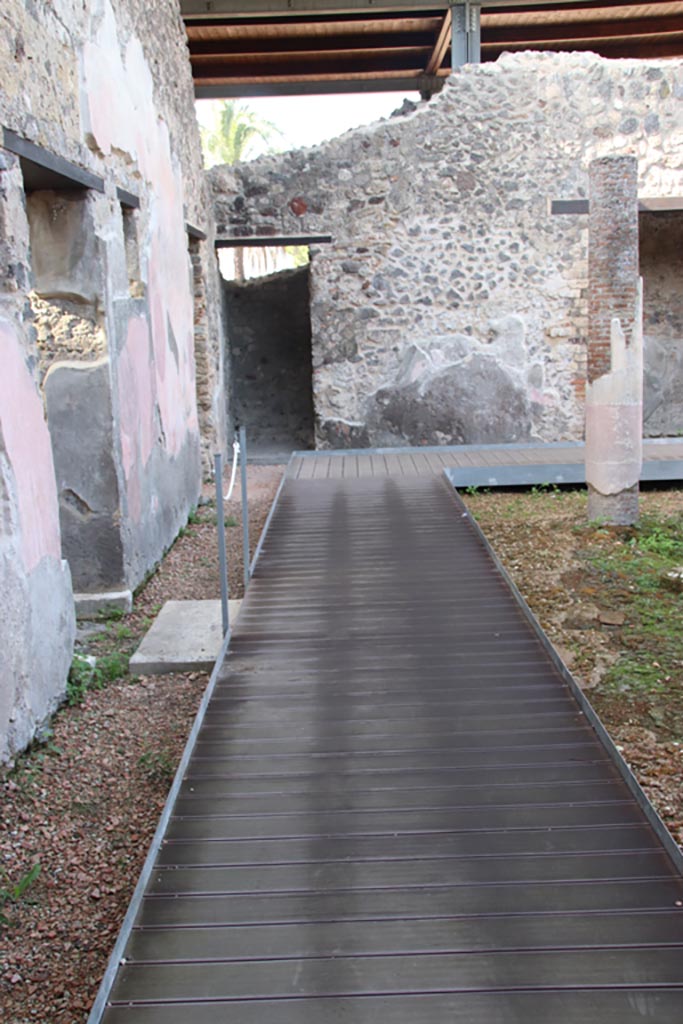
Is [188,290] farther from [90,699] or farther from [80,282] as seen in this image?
[90,699]

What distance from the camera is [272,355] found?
1289cm

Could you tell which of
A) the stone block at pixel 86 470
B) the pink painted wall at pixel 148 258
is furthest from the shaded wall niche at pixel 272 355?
the stone block at pixel 86 470

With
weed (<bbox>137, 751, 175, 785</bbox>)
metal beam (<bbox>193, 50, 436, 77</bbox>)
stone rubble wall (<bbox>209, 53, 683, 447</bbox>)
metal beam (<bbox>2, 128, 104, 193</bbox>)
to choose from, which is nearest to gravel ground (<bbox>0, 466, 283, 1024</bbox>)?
weed (<bbox>137, 751, 175, 785</bbox>)

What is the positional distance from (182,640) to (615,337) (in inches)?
161

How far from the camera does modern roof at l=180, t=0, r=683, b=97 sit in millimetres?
12492

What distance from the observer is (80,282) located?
5129 millimetres

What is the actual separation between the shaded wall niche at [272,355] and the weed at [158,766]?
30.1ft

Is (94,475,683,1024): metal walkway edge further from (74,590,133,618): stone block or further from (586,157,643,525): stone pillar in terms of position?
(586,157,643,525): stone pillar

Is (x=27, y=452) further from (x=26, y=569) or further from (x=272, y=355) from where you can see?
(x=272, y=355)

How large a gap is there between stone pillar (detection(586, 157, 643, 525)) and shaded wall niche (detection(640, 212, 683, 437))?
16.9 feet

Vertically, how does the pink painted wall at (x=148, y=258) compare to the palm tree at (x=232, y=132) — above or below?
below

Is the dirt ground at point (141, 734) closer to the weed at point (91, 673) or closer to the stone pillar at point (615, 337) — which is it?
the weed at point (91, 673)

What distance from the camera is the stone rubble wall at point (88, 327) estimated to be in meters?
3.72

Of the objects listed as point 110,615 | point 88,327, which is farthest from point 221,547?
point 88,327
